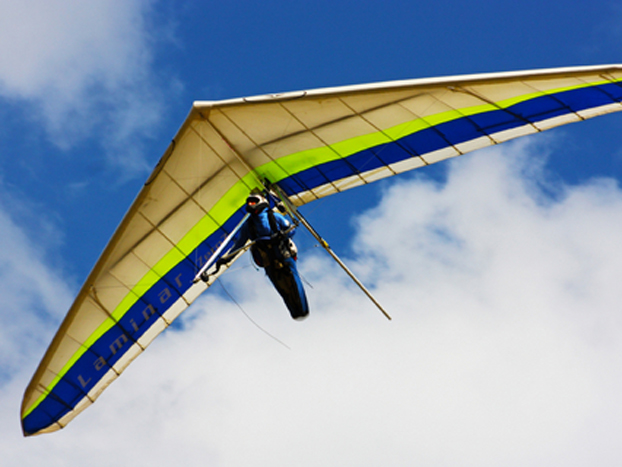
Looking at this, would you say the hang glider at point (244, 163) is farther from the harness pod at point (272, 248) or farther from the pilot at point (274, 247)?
the harness pod at point (272, 248)

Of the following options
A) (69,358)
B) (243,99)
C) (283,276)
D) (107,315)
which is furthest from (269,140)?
(69,358)

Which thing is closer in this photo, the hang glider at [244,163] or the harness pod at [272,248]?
the hang glider at [244,163]

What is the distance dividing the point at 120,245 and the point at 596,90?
7.82 m

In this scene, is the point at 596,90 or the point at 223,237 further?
the point at 223,237

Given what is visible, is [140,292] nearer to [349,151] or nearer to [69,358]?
[69,358]

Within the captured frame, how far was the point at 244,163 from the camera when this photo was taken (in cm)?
1025

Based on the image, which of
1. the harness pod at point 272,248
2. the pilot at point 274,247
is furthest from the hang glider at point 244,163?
the harness pod at point 272,248

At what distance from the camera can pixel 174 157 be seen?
960 centimetres

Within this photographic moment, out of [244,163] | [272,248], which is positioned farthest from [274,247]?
[244,163]

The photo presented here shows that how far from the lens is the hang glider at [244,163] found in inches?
353

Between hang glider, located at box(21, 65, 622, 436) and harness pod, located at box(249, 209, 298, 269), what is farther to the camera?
harness pod, located at box(249, 209, 298, 269)

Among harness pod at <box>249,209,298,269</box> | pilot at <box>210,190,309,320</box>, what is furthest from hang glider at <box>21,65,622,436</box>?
harness pod at <box>249,209,298,269</box>

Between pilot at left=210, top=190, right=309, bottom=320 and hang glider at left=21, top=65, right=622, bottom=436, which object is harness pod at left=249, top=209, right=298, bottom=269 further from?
hang glider at left=21, top=65, right=622, bottom=436

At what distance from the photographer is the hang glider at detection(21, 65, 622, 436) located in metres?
8.98
